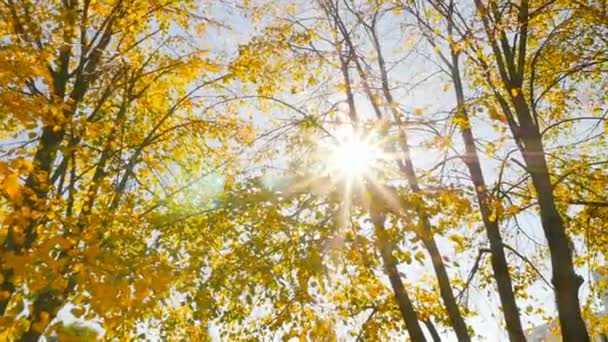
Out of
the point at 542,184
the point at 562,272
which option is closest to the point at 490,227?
the point at 542,184

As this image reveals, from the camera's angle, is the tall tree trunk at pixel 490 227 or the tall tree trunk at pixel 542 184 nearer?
the tall tree trunk at pixel 542 184

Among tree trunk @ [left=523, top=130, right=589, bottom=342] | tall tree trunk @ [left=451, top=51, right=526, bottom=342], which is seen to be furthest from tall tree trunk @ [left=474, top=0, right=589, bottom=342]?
tall tree trunk @ [left=451, top=51, right=526, bottom=342]

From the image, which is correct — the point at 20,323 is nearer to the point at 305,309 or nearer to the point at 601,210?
the point at 305,309

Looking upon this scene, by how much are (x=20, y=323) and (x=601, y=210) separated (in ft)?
30.7

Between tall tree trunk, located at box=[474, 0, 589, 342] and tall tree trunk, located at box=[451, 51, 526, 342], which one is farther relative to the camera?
tall tree trunk, located at box=[451, 51, 526, 342]

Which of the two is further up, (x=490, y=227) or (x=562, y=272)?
(x=490, y=227)

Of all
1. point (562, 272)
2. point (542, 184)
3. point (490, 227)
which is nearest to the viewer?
point (562, 272)

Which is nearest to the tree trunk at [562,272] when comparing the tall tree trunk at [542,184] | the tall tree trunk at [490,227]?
the tall tree trunk at [542,184]

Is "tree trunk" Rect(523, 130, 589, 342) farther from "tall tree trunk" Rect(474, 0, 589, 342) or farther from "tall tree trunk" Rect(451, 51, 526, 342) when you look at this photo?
"tall tree trunk" Rect(451, 51, 526, 342)

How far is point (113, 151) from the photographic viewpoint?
8.16 metres

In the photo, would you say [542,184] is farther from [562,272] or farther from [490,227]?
[490,227]

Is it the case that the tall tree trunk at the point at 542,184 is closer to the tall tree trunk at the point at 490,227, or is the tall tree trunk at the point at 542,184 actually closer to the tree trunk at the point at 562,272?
the tree trunk at the point at 562,272

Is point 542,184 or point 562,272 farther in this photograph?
point 542,184

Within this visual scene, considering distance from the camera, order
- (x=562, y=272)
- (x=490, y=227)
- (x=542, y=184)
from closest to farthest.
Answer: (x=562, y=272) → (x=542, y=184) → (x=490, y=227)
